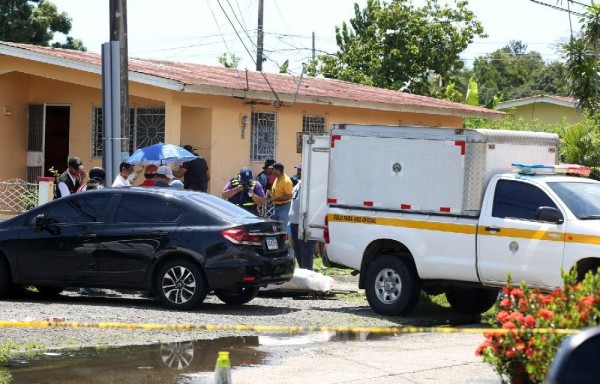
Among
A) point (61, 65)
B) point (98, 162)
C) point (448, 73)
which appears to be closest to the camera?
point (61, 65)

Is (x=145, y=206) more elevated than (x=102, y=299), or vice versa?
(x=145, y=206)

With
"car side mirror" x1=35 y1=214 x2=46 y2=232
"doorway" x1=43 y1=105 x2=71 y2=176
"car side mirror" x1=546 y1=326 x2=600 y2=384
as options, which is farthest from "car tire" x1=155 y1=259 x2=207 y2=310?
"doorway" x1=43 y1=105 x2=71 y2=176

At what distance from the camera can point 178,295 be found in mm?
13047

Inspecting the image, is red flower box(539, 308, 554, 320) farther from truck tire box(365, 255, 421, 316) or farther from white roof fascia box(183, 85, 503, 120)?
white roof fascia box(183, 85, 503, 120)

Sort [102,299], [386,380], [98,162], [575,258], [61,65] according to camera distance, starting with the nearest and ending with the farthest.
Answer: [386,380]
[575,258]
[102,299]
[61,65]
[98,162]

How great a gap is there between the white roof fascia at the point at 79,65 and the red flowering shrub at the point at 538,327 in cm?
1271

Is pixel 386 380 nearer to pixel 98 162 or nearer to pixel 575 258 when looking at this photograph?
pixel 575 258

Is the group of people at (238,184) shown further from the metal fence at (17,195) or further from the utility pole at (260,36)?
the utility pole at (260,36)

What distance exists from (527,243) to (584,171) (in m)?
2.36

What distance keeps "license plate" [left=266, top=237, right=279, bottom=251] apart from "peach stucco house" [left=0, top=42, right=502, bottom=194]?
6.24 m

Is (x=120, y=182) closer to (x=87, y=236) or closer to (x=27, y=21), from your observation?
(x=87, y=236)

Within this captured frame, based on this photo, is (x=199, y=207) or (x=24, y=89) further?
(x=24, y=89)

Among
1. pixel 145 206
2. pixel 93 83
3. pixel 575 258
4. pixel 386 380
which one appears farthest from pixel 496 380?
pixel 93 83

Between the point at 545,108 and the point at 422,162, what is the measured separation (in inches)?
1524
